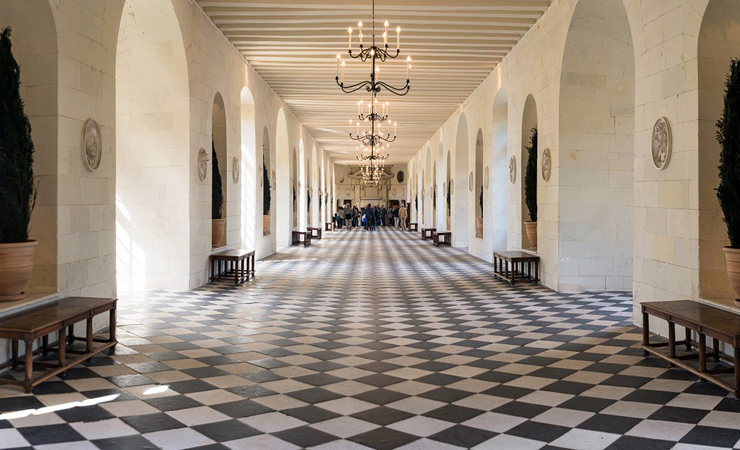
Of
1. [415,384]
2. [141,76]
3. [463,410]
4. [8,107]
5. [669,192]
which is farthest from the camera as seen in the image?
[141,76]

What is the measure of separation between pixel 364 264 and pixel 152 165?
17.5 feet

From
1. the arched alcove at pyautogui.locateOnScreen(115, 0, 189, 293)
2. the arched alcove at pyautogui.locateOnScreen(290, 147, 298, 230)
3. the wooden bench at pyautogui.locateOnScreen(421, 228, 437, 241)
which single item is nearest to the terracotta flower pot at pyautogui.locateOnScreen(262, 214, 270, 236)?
the arched alcove at pyautogui.locateOnScreen(290, 147, 298, 230)

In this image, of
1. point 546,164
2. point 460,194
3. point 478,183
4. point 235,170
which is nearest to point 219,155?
point 235,170

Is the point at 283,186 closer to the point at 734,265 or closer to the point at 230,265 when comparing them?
the point at 230,265

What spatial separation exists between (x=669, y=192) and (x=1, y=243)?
5385 mm

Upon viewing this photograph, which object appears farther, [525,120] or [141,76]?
[525,120]

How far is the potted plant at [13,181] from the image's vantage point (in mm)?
4043

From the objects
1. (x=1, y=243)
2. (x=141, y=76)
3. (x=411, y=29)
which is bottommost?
(x=1, y=243)

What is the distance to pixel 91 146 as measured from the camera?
16.6ft

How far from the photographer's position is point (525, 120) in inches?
382

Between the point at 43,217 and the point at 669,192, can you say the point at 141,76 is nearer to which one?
the point at 43,217

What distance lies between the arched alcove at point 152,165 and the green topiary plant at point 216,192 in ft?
4.13

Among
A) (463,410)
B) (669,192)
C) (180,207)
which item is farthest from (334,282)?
(463,410)

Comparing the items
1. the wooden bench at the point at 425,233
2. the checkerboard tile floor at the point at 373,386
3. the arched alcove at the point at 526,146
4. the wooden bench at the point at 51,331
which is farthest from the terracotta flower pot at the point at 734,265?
the wooden bench at the point at 425,233
